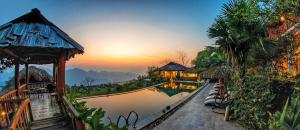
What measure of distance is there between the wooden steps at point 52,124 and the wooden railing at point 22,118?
0.25m

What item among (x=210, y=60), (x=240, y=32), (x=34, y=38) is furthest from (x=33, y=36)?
(x=210, y=60)

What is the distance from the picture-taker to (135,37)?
104 ft

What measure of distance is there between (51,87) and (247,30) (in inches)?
475

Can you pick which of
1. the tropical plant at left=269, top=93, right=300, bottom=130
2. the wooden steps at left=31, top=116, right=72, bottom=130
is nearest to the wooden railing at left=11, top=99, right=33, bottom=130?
the wooden steps at left=31, top=116, right=72, bottom=130

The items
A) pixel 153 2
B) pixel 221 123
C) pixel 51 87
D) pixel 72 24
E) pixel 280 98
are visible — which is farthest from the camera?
pixel 72 24

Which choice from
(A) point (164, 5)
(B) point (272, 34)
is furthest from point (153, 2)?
(B) point (272, 34)

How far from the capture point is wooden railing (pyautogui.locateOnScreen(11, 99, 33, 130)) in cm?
530

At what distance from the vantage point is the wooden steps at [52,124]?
7.89 meters

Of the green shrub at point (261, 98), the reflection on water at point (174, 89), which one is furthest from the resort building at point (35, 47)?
the reflection on water at point (174, 89)

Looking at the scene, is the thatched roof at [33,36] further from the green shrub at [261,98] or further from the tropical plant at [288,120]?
the tropical plant at [288,120]

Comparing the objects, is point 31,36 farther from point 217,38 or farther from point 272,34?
Result: point 272,34

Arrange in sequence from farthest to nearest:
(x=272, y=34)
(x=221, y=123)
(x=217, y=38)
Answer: (x=272, y=34), (x=217, y=38), (x=221, y=123)

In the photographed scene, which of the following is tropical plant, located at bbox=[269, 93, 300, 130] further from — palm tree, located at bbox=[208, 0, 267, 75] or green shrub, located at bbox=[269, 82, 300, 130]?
palm tree, located at bbox=[208, 0, 267, 75]

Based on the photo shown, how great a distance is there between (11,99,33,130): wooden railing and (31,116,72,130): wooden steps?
25 cm
